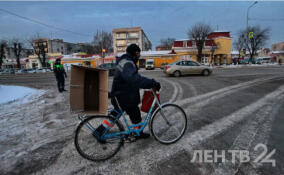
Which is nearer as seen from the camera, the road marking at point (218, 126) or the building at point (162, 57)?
the road marking at point (218, 126)

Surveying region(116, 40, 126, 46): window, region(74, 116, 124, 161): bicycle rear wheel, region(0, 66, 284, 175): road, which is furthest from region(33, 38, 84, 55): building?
region(74, 116, 124, 161): bicycle rear wheel

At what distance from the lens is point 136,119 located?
278cm

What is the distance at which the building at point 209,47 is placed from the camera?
39000 mm

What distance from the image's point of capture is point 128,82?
2.38 m

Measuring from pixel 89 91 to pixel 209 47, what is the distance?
42103 millimetres

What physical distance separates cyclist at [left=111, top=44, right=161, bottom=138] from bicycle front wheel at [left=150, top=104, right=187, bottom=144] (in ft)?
1.60

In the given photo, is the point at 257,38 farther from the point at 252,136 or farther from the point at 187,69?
the point at 252,136

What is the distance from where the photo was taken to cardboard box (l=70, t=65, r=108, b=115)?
227cm

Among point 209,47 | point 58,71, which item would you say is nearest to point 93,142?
point 58,71

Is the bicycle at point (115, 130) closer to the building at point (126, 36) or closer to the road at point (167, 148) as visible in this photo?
the road at point (167, 148)

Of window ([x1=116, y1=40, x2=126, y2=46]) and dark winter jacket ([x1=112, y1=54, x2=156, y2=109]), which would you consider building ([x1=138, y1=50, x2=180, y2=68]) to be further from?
dark winter jacket ([x1=112, y1=54, x2=156, y2=109])

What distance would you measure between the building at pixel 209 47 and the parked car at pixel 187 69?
2469 centimetres

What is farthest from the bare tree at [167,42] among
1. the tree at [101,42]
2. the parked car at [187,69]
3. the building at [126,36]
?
the parked car at [187,69]

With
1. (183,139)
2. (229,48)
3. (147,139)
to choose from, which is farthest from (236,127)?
(229,48)
